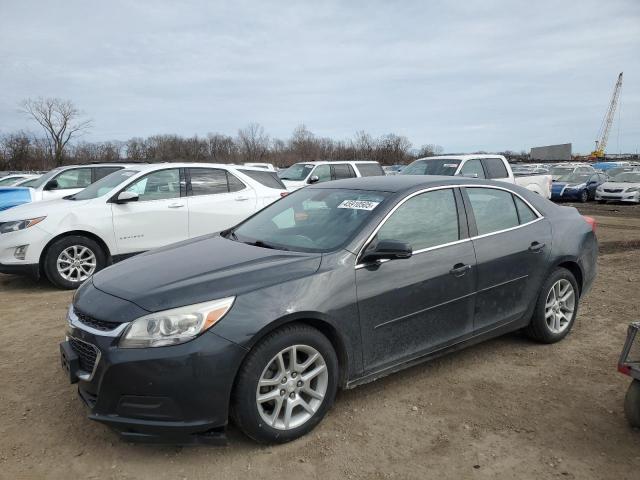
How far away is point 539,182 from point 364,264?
12585 millimetres

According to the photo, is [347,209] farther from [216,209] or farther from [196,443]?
[216,209]

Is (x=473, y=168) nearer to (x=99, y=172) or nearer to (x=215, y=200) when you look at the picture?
(x=215, y=200)

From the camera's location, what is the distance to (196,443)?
9.25ft

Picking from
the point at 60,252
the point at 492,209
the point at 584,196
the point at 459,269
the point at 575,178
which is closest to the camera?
the point at 459,269

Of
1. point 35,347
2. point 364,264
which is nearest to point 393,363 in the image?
point 364,264

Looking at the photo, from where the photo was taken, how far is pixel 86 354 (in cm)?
296

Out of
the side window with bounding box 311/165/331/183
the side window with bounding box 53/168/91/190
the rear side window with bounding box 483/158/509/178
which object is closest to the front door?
the rear side window with bounding box 483/158/509/178

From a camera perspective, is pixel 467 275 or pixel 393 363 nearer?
pixel 393 363

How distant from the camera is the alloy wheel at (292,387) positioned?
2.99 meters

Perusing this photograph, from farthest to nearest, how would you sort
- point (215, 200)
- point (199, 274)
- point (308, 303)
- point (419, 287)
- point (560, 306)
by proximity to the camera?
point (215, 200)
point (560, 306)
point (419, 287)
point (199, 274)
point (308, 303)

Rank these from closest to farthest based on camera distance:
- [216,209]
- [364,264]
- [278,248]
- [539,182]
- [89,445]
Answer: [89,445], [364,264], [278,248], [216,209], [539,182]

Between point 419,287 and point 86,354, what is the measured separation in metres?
2.15

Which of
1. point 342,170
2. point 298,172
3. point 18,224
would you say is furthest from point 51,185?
point 342,170

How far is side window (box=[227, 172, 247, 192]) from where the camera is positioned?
8133mm
